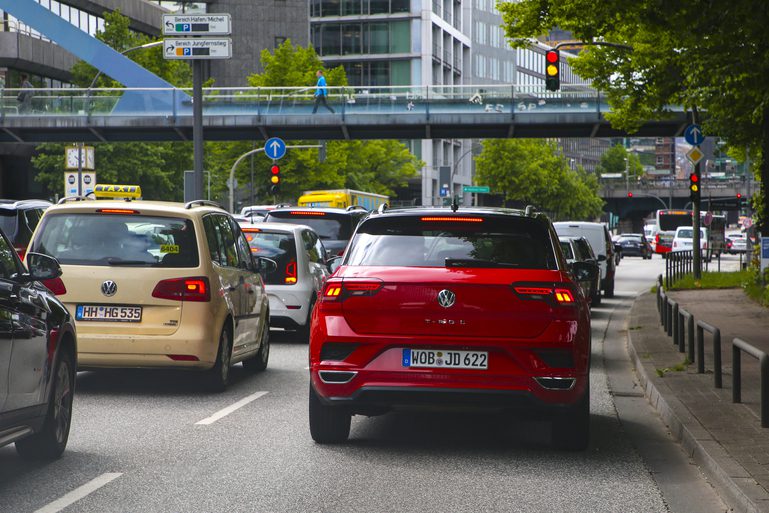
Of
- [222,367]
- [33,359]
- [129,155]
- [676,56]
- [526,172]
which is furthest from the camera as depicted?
→ [526,172]

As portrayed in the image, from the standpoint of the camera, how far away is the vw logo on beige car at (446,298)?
8.19 metres

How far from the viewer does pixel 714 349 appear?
11227 mm

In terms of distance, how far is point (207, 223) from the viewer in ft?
39.2

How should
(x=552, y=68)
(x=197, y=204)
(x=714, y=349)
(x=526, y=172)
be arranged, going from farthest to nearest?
(x=526, y=172) → (x=552, y=68) → (x=197, y=204) → (x=714, y=349)

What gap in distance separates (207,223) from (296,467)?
4444 mm

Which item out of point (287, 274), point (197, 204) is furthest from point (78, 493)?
point (287, 274)

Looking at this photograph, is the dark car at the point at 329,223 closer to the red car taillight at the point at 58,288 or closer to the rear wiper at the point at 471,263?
the red car taillight at the point at 58,288

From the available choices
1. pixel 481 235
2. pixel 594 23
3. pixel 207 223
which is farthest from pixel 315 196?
pixel 481 235

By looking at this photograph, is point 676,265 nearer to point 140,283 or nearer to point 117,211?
point 117,211

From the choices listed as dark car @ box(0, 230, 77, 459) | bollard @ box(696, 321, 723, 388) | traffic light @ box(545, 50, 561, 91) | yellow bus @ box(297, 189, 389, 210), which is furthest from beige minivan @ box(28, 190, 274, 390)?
yellow bus @ box(297, 189, 389, 210)

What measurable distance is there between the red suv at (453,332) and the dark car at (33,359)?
1.56m

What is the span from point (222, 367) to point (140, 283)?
1099 mm

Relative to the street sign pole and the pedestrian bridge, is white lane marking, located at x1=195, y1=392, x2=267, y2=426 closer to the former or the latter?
the street sign pole

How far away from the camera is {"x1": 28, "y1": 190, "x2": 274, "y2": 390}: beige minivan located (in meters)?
11.2
